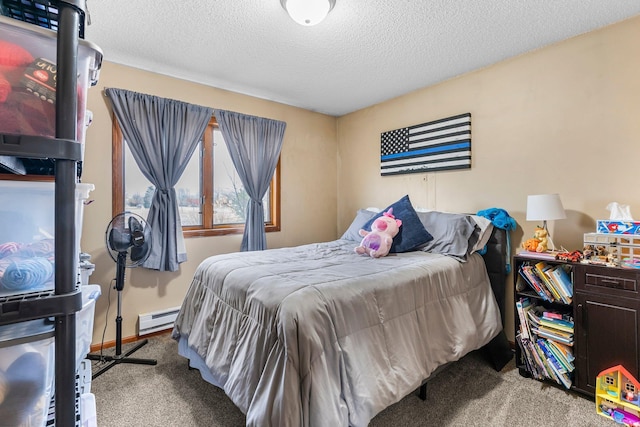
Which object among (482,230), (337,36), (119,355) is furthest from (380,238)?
(119,355)

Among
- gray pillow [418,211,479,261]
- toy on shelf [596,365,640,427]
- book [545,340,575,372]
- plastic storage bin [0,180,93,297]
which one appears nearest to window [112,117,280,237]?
gray pillow [418,211,479,261]

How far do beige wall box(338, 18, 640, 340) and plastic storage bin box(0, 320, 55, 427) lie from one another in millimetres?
3051

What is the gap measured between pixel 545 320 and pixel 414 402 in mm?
1119

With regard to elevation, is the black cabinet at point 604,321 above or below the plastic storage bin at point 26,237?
below

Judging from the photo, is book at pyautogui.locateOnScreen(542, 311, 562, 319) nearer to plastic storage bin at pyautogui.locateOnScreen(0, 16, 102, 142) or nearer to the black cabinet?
the black cabinet

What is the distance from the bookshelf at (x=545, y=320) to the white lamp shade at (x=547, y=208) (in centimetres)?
30

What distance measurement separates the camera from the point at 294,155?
3.92 metres

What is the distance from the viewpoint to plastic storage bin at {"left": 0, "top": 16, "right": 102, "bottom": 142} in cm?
62

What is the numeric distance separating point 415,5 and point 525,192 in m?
1.76

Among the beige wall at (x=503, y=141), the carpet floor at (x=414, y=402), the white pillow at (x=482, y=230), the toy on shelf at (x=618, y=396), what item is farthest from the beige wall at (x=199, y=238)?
the toy on shelf at (x=618, y=396)

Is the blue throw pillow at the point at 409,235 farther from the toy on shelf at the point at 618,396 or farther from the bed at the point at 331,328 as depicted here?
the toy on shelf at the point at 618,396

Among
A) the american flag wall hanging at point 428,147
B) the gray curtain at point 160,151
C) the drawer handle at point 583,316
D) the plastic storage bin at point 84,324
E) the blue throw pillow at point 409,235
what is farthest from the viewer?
the american flag wall hanging at point 428,147

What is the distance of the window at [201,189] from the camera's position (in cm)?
278

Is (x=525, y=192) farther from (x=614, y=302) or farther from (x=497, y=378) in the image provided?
(x=497, y=378)
